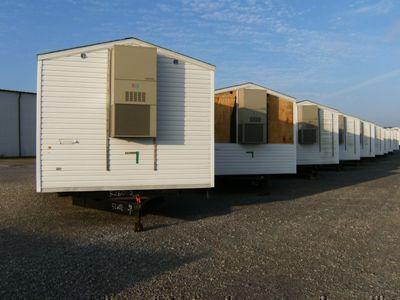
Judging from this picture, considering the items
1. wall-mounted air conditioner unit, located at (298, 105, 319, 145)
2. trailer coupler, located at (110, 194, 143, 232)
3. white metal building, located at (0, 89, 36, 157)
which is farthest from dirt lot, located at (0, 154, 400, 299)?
white metal building, located at (0, 89, 36, 157)

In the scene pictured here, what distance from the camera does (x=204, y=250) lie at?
6988 mm

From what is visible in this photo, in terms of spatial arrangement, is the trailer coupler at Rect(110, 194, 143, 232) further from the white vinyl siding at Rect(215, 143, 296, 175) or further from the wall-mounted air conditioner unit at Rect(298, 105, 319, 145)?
the wall-mounted air conditioner unit at Rect(298, 105, 319, 145)

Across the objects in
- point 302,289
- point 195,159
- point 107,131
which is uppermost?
point 107,131

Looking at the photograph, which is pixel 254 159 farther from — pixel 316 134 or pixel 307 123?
pixel 316 134

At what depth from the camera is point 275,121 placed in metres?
14.4

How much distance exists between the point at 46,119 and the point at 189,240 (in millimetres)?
3901

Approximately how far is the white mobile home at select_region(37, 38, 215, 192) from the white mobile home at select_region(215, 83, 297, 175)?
4570mm

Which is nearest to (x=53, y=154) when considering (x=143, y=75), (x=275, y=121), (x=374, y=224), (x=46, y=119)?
(x=46, y=119)

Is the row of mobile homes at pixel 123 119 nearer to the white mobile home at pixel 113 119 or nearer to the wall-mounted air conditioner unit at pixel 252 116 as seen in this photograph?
the white mobile home at pixel 113 119

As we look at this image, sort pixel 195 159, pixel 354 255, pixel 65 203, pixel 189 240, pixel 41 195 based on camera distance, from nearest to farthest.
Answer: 1. pixel 354 255
2. pixel 189 240
3. pixel 195 159
4. pixel 65 203
5. pixel 41 195

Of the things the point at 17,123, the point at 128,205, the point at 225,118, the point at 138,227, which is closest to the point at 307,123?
the point at 225,118

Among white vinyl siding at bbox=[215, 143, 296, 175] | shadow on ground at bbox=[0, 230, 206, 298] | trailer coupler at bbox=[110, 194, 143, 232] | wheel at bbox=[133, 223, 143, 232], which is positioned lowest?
shadow on ground at bbox=[0, 230, 206, 298]

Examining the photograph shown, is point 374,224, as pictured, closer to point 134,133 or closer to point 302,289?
point 302,289

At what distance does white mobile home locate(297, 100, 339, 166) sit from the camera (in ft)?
67.0
